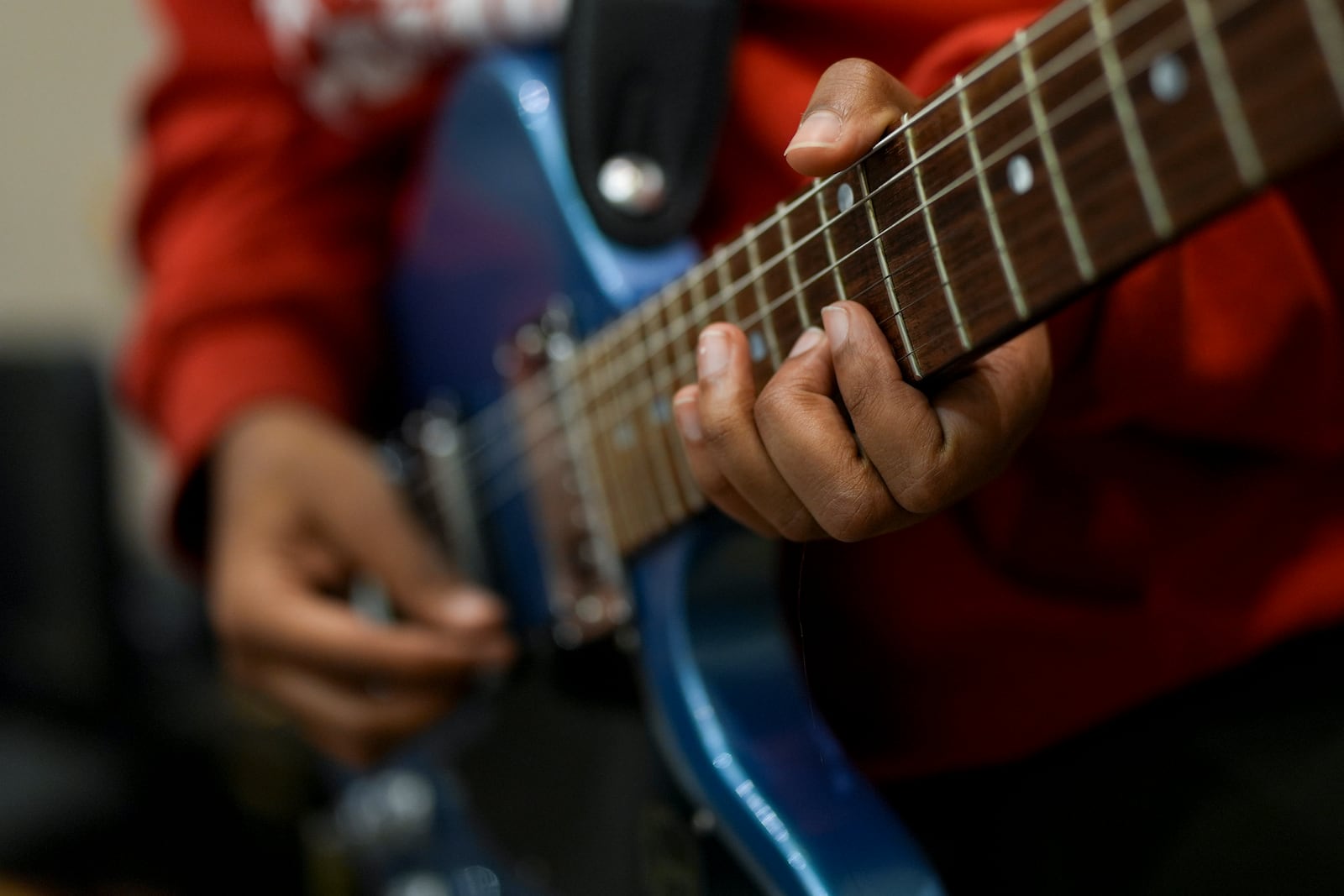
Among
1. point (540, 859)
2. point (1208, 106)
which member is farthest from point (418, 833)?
point (1208, 106)

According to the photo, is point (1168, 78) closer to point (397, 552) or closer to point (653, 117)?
point (653, 117)

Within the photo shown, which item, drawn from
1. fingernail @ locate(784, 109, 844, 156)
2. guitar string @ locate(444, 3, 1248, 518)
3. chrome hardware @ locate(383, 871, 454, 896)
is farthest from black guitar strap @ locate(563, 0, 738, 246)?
chrome hardware @ locate(383, 871, 454, 896)

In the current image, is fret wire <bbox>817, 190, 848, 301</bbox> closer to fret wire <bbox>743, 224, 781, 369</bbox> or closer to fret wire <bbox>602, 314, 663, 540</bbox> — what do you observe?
fret wire <bbox>743, 224, 781, 369</bbox>

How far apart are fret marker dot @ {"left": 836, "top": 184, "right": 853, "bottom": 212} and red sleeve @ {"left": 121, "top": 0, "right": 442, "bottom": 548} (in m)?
0.57

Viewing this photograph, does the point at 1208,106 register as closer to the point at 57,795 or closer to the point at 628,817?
the point at 628,817

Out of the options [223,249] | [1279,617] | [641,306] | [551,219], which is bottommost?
[1279,617]

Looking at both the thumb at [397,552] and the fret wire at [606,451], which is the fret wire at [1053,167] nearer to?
the fret wire at [606,451]

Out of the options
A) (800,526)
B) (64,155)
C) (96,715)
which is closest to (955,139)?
(800,526)

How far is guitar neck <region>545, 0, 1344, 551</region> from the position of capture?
8.2 inches

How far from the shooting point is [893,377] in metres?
0.30

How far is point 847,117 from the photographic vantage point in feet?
0.96

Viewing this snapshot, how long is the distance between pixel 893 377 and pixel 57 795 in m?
1.20

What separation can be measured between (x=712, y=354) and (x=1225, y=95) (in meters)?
0.16

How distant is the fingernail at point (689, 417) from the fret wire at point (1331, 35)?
0.62 feet
